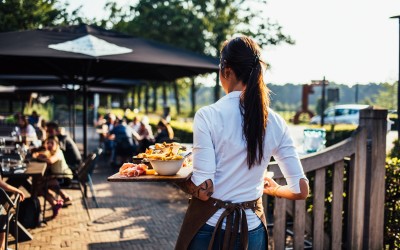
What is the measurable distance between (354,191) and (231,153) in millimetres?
2311

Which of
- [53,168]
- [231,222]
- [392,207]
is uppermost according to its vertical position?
[231,222]

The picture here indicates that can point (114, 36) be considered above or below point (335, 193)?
above

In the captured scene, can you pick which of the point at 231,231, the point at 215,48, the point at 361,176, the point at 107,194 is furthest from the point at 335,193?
the point at 215,48

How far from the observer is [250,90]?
6.18ft

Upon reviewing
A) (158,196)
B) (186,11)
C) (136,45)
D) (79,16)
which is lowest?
(158,196)

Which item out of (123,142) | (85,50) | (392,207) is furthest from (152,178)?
(123,142)

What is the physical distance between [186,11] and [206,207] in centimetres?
2423

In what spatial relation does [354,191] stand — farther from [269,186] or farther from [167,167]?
[167,167]

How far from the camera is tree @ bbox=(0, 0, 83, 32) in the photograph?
909 cm

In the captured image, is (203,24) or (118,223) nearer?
(118,223)

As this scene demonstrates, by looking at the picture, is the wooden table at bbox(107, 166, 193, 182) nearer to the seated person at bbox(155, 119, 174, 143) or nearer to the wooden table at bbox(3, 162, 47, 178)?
the wooden table at bbox(3, 162, 47, 178)

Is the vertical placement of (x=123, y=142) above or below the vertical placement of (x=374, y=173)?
below

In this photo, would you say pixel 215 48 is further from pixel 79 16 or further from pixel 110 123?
pixel 79 16

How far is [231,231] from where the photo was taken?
6.37ft
